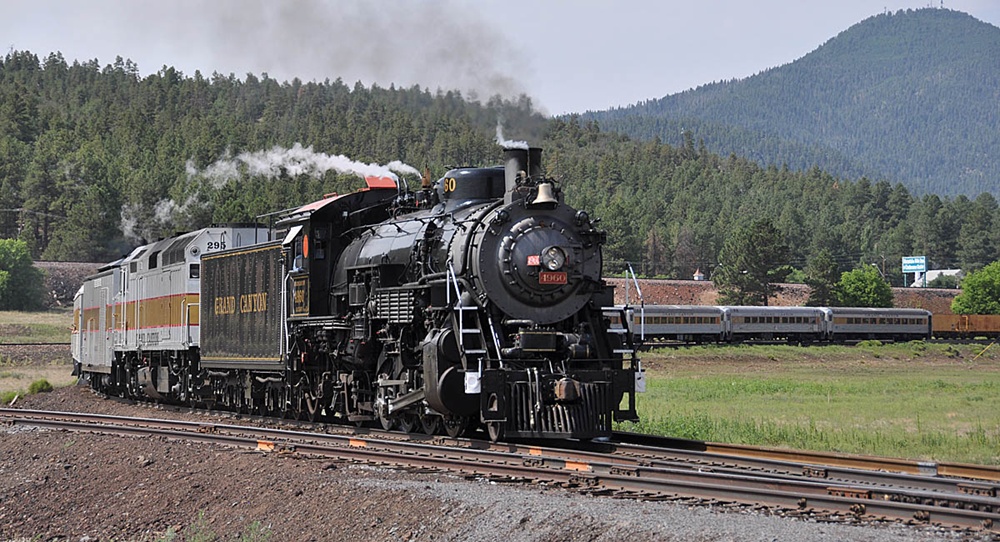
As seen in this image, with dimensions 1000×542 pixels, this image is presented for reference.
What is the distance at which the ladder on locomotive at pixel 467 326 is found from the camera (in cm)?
1627

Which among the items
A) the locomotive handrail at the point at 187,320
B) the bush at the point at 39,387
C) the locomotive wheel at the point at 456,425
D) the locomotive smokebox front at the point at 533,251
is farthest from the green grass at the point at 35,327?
the locomotive smokebox front at the point at 533,251

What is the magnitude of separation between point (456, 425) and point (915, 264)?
156 m

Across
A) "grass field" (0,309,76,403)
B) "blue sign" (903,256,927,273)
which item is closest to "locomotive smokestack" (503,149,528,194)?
"grass field" (0,309,76,403)

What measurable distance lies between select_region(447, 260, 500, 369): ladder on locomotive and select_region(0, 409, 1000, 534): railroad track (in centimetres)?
140

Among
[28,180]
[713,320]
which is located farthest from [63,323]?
[713,320]

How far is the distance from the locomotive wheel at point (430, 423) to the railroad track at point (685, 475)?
0.76 feet

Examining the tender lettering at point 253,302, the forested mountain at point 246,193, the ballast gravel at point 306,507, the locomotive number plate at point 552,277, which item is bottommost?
the ballast gravel at point 306,507

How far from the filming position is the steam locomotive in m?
16.3

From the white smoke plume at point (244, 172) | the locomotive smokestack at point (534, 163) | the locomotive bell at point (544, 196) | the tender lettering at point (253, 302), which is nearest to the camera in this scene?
the locomotive bell at point (544, 196)

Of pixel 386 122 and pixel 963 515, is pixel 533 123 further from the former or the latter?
pixel 386 122

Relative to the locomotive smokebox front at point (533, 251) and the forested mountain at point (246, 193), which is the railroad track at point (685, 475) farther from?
the forested mountain at point (246, 193)

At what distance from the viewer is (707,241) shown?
520ft

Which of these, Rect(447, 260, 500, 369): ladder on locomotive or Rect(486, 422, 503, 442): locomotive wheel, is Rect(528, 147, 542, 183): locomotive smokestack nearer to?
Rect(447, 260, 500, 369): ladder on locomotive

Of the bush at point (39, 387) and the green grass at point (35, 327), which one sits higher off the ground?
the green grass at point (35, 327)
